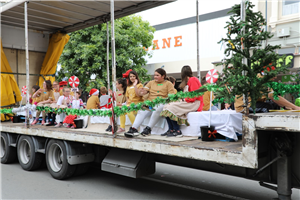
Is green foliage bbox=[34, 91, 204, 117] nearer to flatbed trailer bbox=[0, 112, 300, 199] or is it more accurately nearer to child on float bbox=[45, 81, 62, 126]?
flatbed trailer bbox=[0, 112, 300, 199]

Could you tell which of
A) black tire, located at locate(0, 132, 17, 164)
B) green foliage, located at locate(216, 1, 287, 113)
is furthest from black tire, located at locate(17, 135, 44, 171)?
green foliage, located at locate(216, 1, 287, 113)

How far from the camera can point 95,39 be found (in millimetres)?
18016

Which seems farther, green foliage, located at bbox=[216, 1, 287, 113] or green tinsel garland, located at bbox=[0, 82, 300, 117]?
green tinsel garland, located at bbox=[0, 82, 300, 117]

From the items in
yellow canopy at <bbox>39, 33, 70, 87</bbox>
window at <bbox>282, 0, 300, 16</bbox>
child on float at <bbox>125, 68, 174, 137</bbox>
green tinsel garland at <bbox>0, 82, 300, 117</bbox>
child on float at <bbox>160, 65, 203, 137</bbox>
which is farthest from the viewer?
window at <bbox>282, 0, 300, 16</bbox>

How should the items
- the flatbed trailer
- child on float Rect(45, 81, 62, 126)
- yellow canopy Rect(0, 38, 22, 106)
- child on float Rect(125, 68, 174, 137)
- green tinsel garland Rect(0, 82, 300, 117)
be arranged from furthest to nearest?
yellow canopy Rect(0, 38, 22, 106) < child on float Rect(45, 81, 62, 126) < child on float Rect(125, 68, 174, 137) < green tinsel garland Rect(0, 82, 300, 117) < the flatbed trailer

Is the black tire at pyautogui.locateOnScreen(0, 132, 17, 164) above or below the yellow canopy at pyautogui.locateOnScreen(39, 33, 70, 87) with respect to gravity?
below

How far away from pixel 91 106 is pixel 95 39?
11.4 metres

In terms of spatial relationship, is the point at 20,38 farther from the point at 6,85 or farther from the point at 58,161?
the point at 58,161

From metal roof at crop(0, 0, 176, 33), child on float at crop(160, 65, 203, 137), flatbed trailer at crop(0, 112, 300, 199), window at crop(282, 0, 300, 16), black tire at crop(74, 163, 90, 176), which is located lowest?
black tire at crop(74, 163, 90, 176)

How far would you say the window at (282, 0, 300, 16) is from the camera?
1542cm

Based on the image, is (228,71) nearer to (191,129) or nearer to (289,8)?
(191,129)

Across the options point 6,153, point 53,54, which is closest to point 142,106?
point 6,153

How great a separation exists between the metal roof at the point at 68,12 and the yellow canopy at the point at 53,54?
0.34m

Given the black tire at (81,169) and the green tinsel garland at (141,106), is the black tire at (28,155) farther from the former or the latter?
the green tinsel garland at (141,106)
